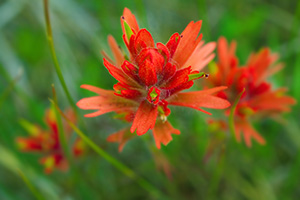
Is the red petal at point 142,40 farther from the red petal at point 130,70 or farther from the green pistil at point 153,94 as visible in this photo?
the green pistil at point 153,94

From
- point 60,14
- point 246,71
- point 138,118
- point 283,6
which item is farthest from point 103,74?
point 283,6

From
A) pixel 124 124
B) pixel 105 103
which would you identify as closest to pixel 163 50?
pixel 105 103

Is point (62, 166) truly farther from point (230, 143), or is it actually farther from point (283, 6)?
point (283, 6)

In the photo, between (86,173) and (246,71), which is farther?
(86,173)

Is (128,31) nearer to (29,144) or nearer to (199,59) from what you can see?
(199,59)

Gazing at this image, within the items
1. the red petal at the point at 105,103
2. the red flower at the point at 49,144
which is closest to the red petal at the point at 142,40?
the red petal at the point at 105,103

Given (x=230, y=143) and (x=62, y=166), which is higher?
(x=62, y=166)
